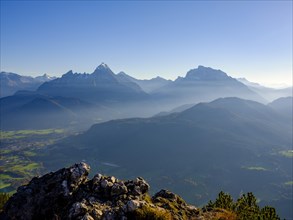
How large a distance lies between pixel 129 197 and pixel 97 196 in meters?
3.80

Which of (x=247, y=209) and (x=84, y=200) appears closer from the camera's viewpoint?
(x=84, y=200)

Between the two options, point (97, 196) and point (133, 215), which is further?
point (97, 196)

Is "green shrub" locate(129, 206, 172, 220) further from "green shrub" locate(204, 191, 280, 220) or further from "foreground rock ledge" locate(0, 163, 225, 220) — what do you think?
"green shrub" locate(204, 191, 280, 220)

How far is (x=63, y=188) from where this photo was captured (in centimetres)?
3619

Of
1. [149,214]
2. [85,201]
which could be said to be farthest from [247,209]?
[85,201]

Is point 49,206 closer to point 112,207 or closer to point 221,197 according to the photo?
point 112,207

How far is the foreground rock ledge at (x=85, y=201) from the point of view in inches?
1249

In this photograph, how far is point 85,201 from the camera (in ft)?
110

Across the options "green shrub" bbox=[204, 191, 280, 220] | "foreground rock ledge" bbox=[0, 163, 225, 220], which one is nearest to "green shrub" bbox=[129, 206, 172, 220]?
"foreground rock ledge" bbox=[0, 163, 225, 220]

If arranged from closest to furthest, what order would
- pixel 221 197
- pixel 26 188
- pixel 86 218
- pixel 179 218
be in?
pixel 86 218
pixel 179 218
pixel 26 188
pixel 221 197

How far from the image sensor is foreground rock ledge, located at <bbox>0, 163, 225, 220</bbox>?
3173cm

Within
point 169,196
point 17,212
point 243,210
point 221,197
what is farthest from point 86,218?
point 221,197

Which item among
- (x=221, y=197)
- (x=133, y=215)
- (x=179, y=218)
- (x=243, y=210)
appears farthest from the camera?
(x=221, y=197)

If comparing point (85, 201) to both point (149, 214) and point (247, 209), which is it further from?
point (247, 209)
